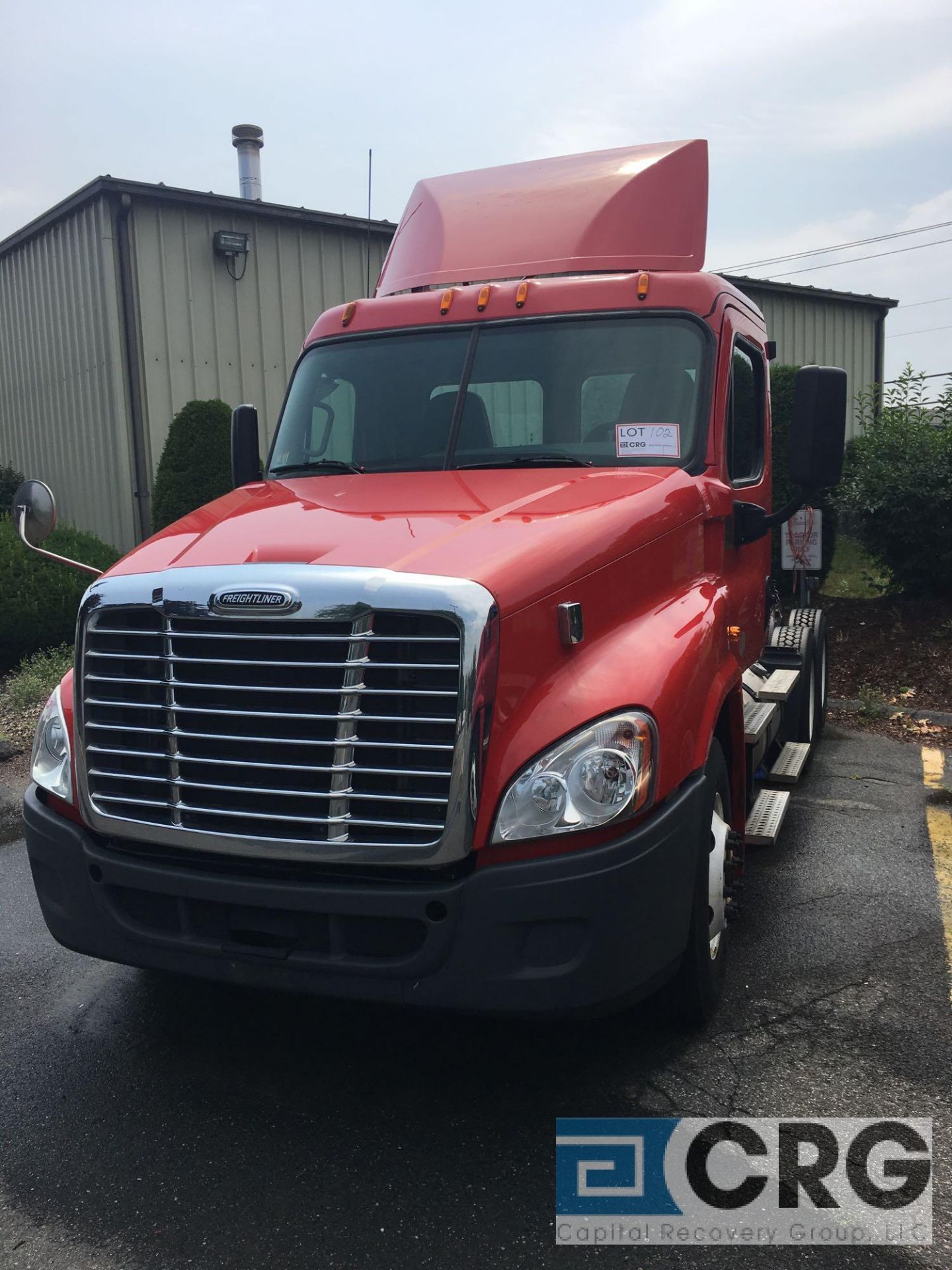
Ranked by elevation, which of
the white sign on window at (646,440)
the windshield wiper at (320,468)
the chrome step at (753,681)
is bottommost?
the chrome step at (753,681)

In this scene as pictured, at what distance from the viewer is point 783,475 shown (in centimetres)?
1177

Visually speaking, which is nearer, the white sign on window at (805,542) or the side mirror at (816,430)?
the side mirror at (816,430)

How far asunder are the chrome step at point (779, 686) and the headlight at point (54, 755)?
345 cm

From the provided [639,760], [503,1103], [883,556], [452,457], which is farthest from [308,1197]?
[883,556]

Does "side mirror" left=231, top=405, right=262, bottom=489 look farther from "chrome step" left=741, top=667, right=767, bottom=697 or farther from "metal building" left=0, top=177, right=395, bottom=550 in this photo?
"metal building" left=0, top=177, right=395, bottom=550

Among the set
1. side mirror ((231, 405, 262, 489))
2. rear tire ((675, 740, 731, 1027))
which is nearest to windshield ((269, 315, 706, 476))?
side mirror ((231, 405, 262, 489))

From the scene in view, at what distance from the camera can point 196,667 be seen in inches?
121

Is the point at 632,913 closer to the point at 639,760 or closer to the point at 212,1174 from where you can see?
the point at 639,760

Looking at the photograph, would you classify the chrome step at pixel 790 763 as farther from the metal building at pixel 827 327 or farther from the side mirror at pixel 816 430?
the metal building at pixel 827 327

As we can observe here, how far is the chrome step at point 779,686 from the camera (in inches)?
223

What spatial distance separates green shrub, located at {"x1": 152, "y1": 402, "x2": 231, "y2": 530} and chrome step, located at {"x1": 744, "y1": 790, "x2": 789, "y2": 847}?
289 inches

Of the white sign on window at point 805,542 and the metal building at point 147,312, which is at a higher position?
the metal building at point 147,312

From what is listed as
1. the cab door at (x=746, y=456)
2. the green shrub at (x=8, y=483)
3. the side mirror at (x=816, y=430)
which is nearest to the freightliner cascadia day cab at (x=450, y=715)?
the cab door at (x=746, y=456)

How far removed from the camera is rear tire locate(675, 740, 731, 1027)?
3.33 m
